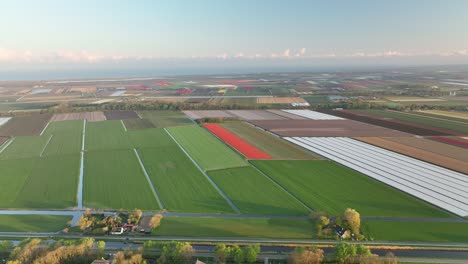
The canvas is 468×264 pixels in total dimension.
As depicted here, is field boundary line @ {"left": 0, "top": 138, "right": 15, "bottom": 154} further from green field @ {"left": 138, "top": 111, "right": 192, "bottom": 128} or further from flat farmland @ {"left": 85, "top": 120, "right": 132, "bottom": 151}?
green field @ {"left": 138, "top": 111, "right": 192, "bottom": 128}

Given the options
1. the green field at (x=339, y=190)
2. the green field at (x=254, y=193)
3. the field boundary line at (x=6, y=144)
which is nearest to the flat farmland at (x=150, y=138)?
the green field at (x=254, y=193)

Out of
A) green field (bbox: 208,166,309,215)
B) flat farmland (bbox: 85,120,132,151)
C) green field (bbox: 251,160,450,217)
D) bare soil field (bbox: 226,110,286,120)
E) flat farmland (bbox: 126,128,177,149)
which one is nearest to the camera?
green field (bbox: 251,160,450,217)

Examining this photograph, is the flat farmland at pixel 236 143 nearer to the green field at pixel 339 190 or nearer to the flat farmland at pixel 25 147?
the green field at pixel 339 190

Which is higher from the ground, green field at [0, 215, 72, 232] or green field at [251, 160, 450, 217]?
green field at [251, 160, 450, 217]

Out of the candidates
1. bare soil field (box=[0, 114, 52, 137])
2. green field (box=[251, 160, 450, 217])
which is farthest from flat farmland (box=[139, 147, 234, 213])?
bare soil field (box=[0, 114, 52, 137])

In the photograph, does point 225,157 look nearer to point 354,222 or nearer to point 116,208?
point 116,208

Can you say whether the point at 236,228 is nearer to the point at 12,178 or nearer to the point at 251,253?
the point at 251,253

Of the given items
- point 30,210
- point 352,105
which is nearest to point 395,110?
point 352,105
